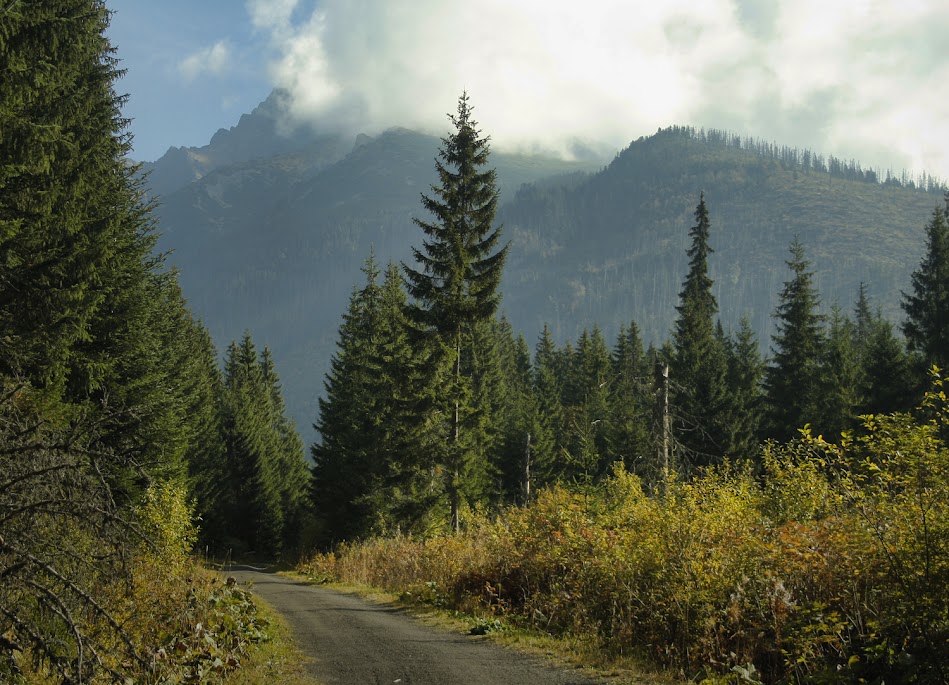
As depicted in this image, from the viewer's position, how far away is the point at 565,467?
53.6 meters

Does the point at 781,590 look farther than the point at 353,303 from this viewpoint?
No

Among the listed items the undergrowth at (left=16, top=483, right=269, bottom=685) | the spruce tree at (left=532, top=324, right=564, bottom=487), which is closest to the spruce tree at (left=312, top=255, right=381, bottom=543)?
the spruce tree at (left=532, top=324, right=564, bottom=487)

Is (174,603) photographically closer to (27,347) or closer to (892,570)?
(27,347)

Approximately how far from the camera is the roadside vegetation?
6375 millimetres

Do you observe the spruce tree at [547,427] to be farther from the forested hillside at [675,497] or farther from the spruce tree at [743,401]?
the spruce tree at [743,401]

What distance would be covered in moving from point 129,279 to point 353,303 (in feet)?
65.3

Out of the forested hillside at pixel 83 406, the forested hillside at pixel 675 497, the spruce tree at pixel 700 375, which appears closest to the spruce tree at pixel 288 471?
the forested hillside at pixel 675 497

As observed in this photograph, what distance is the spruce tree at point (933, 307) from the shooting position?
38531mm

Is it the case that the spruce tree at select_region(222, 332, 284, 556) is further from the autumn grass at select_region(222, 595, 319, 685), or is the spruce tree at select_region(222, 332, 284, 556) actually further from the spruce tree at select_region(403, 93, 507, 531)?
the autumn grass at select_region(222, 595, 319, 685)

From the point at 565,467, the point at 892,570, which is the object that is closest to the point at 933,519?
the point at 892,570

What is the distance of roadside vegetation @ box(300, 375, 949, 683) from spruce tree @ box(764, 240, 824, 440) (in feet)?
116

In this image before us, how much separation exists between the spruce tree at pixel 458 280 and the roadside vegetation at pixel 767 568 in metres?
10.7

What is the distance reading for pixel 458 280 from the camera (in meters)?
24.5

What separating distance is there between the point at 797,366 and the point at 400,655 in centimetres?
4178
